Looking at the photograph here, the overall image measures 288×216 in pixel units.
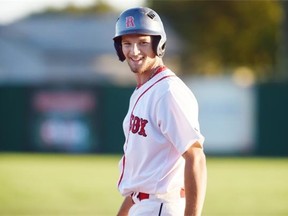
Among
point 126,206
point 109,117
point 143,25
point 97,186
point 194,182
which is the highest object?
point 143,25

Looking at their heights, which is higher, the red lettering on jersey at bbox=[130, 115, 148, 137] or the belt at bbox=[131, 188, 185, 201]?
the red lettering on jersey at bbox=[130, 115, 148, 137]

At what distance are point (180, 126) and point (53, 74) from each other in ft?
198

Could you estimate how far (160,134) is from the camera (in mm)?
4688

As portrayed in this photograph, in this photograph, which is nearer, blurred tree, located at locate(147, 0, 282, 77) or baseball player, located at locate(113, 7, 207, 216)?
baseball player, located at locate(113, 7, 207, 216)

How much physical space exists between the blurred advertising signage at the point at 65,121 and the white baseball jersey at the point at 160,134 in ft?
65.1

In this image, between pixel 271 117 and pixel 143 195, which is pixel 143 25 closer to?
pixel 143 195

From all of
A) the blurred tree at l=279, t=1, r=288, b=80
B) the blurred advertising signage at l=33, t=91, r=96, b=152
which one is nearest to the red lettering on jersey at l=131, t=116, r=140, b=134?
the blurred advertising signage at l=33, t=91, r=96, b=152

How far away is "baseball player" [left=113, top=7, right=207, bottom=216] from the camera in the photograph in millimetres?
4520

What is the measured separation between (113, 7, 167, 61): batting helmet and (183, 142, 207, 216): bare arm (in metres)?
0.65

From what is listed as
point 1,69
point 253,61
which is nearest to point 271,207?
point 253,61

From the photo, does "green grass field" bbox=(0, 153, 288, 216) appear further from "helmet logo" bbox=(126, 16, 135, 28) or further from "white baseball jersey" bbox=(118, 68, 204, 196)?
"helmet logo" bbox=(126, 16, 135, 28)

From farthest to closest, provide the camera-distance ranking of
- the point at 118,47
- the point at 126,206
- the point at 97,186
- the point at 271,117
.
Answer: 1. the point at 271,117
2. the point at 97,186
3. the point at 126,206
4. the point at 118,47

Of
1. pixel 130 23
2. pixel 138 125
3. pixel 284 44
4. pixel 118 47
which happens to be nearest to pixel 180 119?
pixel 138 125

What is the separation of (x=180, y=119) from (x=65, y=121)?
66.6ft
